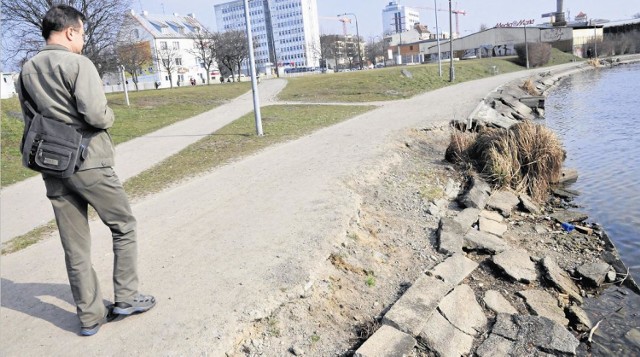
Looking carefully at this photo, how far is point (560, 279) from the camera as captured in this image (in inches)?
253

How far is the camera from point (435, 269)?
5.85 m

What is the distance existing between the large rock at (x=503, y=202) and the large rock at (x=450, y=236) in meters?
1.83

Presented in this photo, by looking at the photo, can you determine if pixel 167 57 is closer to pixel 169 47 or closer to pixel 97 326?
pixel 169 47

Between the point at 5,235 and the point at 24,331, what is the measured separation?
3.90 m

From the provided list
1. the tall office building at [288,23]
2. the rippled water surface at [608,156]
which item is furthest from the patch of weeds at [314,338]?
the tall office building at [288,23]

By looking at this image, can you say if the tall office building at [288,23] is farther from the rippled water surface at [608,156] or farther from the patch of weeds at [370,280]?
the patch of weeds at [370,280]

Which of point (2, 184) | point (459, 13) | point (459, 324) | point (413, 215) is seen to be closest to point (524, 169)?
point (413, 215)

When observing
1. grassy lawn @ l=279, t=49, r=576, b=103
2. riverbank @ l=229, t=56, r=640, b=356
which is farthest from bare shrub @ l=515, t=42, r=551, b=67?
riverbank @ l=229, t=56, r=640, b=356

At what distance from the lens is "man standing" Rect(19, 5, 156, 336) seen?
3633 mm

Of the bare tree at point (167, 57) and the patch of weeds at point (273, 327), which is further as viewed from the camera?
the bare tree at point (167, 57)

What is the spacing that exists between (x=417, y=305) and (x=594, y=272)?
3.17 metres

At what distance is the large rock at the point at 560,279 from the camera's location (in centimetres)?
621

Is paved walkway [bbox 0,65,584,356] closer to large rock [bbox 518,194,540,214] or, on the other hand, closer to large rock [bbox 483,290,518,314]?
large rock [bbox 483,290,518,314]

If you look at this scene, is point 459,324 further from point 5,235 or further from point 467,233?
point 5,235
